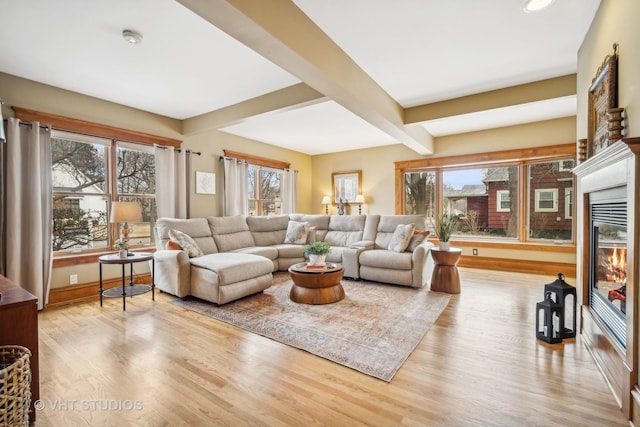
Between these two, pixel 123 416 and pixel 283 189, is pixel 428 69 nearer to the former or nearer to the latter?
pixel 123 416

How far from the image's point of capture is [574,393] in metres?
1.76

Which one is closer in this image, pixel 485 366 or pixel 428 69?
pixel 485 366

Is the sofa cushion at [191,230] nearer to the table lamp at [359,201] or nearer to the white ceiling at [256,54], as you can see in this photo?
the white ceiling at [256,54]

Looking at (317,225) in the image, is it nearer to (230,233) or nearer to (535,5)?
(230,233)

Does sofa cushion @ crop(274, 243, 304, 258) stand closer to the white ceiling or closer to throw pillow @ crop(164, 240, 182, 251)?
throw pillow @ crop(164, 240, 182, 251)

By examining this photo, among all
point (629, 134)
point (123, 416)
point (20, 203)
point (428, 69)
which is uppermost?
point (428, 69)

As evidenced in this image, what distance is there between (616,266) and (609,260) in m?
0.15

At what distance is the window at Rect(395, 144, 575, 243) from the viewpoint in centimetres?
494

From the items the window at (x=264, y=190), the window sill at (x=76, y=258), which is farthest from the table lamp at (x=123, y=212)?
the window at (x=264, y=190)

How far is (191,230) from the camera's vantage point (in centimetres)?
430

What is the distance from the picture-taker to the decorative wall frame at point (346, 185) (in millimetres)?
7012

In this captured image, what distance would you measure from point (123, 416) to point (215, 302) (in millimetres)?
1698

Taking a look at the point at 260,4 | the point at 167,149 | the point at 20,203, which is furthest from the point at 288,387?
the point at 167,149

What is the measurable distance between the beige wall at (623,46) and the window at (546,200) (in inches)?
127
